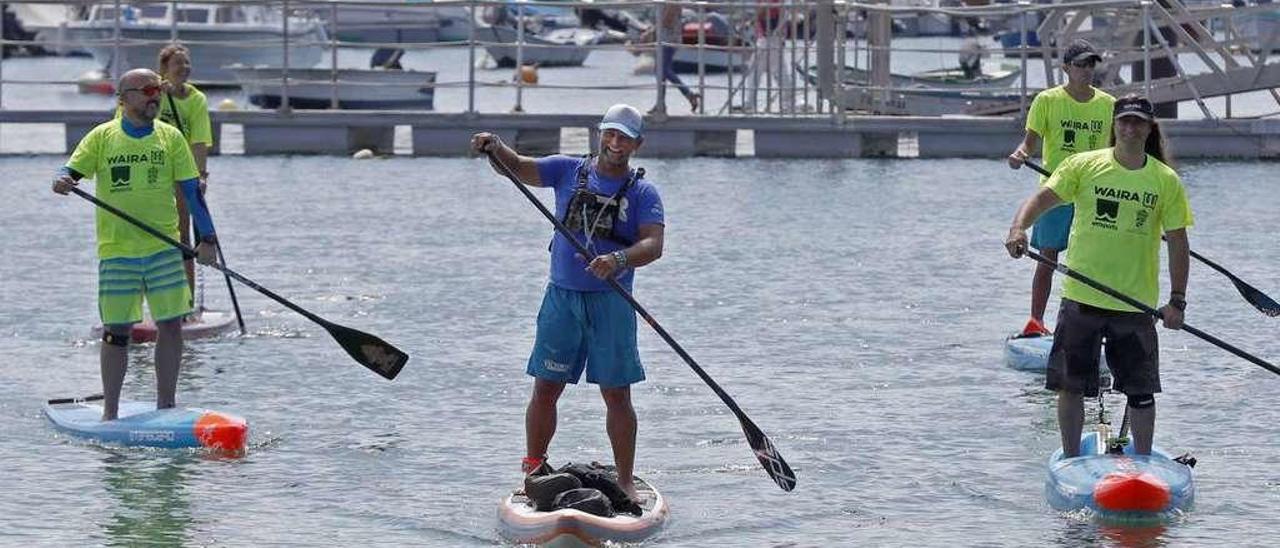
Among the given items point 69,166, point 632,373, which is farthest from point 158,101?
point 632,373

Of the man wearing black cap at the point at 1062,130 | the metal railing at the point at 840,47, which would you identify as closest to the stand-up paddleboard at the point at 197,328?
the man wearing black cap at the point at 1062,130

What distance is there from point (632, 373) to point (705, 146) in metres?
18.5

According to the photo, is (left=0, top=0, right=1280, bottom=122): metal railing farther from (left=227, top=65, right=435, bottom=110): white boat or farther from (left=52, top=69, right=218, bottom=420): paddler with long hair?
(left=52, top=69, right=218, bottom=420): paddler with long hair

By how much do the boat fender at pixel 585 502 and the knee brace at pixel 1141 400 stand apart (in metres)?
2.15

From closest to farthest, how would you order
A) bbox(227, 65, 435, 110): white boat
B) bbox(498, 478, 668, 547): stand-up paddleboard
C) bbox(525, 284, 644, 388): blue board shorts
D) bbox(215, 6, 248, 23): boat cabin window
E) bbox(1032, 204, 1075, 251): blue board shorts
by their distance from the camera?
bbox(498, 478, 668, 547): stand-up paddleboard < bbox(525, 284, 644, 388): blue board shorts < bbox(1032, 204, 1075, 251): blue board shorts < bbox(227, 65, 435, 110): white boat < bbox(215, 6, 248, 23): boat cabin window

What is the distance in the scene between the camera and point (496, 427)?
39.5 ft

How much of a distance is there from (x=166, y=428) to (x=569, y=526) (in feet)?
8.74

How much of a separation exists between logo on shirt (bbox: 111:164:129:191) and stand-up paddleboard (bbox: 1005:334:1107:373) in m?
4.94

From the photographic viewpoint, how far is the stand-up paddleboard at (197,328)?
14461mm

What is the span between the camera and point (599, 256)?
30.5 ft

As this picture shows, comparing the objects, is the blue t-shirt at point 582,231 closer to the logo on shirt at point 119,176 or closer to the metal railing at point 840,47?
the logo on shirt at point 119,176

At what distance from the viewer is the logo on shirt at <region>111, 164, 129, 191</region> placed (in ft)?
36.8

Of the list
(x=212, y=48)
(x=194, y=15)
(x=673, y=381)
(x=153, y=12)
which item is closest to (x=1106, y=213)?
(x=673, y=381)

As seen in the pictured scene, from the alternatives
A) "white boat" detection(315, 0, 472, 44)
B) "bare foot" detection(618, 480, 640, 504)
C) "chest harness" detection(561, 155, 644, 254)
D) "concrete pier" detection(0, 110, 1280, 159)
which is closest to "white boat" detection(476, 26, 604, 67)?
"white boat" detection(315, 0, 472, 44)
